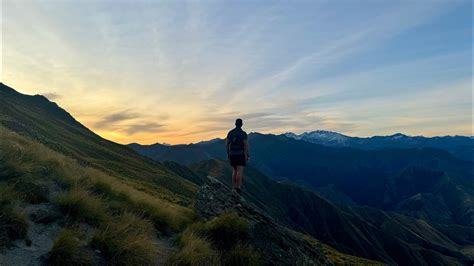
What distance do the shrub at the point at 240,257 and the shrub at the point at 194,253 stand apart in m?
0.41

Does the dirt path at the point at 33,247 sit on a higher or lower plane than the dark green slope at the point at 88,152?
lower

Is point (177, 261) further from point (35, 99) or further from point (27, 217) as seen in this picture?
point (35, 99)

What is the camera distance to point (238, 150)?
18000mm

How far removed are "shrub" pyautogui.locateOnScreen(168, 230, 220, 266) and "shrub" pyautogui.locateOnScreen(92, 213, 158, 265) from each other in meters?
0.60

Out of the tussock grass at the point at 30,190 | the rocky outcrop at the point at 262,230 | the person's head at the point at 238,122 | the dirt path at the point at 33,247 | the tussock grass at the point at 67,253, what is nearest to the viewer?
the dirt path at the point at 33,247

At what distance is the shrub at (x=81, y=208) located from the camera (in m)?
10.3

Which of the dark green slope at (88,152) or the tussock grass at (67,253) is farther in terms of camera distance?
the dark green slope at (88,152)

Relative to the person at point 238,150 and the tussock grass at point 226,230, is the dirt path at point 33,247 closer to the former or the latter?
the tussock grass at point 226,230

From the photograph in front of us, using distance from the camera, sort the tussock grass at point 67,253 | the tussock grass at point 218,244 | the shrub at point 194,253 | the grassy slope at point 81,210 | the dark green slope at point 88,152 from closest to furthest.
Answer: the tussock grass at point 67,253 → the grassy slope at point 81,210 → the shrub at point 194,253 → the tussock grass at point 218,244 → the dark green slope at point 88,152

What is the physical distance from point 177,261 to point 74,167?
22.7 feet

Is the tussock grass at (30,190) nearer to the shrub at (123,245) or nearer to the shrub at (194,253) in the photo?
the shrub at (123,245)

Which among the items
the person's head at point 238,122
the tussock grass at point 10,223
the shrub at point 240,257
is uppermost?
the person's head at point 238,122

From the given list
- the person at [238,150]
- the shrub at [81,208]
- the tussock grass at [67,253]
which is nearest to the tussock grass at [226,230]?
the shrub at [81,208]

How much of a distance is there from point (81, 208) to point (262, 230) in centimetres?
566
